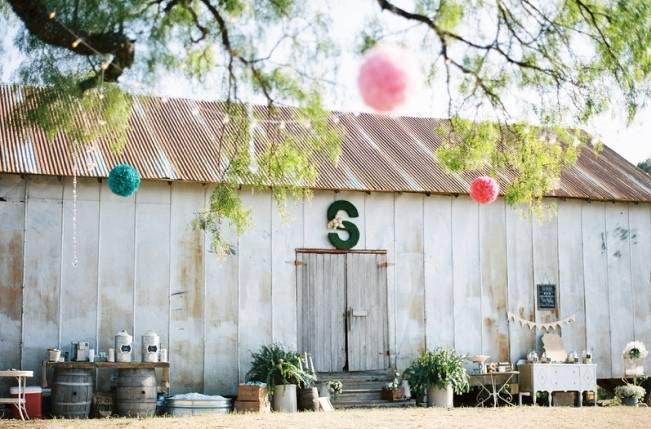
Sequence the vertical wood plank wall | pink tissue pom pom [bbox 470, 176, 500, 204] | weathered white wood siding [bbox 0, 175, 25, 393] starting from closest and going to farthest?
1. pink tissue pom pom [bbox 470, 176, 500, 204]
2. weathered white wood siding [bbox 0, 175, 25, 393]
3. the vertical wood plank wall

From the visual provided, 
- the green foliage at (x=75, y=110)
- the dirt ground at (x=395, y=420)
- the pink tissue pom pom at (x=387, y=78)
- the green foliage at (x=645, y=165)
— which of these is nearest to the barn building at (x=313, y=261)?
the dirt ground at (x=395, y=420)

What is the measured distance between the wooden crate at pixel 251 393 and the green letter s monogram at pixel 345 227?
2814 millimetres

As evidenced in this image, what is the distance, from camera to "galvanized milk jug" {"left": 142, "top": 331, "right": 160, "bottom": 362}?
1409cm

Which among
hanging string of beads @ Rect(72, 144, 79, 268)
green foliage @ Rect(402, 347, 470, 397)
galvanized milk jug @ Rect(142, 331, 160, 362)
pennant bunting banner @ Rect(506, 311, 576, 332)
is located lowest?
green foliage @ Rect(402, 347, 470, 397)

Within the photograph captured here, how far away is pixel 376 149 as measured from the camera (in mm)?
17562

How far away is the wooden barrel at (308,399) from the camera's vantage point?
14664 millimetres

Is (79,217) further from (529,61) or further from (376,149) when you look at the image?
(529,61)

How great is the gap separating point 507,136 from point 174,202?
625 cm

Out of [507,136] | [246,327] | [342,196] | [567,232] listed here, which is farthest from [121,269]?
[567,232]

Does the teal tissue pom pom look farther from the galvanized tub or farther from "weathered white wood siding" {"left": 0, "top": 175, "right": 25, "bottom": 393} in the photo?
the galvanized tub

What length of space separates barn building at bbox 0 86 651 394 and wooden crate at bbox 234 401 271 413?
871mm

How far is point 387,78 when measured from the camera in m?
7.05

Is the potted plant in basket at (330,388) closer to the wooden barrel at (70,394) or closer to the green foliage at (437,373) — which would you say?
the green foliage at (437,373)

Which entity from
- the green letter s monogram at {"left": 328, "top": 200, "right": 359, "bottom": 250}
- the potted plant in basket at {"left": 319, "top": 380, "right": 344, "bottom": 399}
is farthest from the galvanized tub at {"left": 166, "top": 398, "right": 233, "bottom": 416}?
the green letter s monogram at {"left": 328, "top": 200, "right": 359, "bottom": 250}
